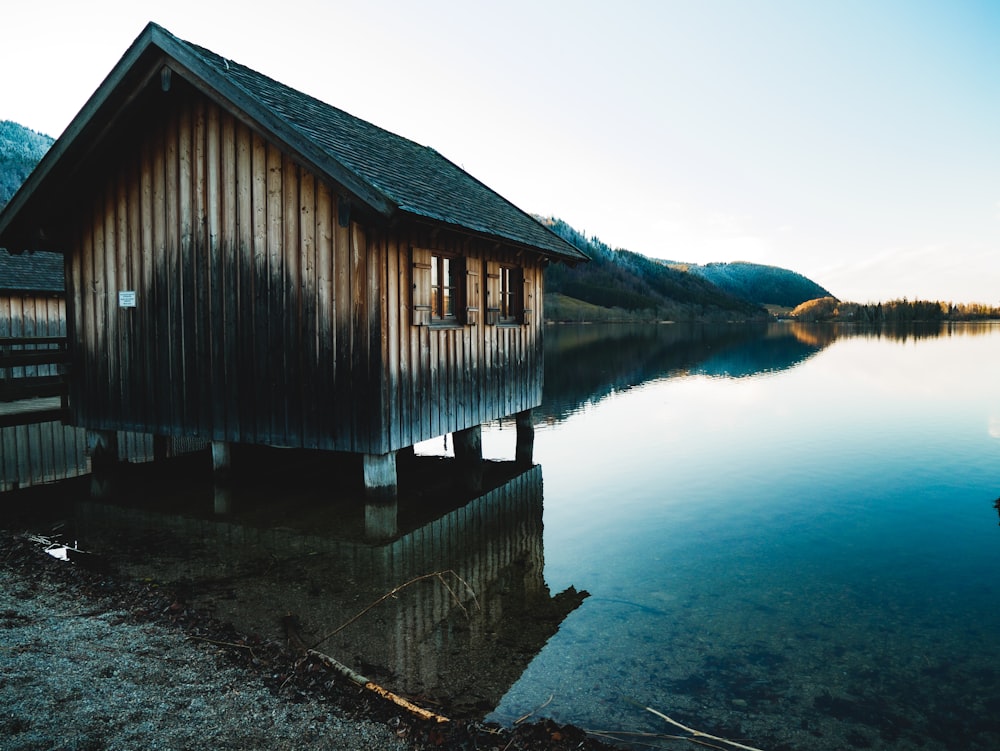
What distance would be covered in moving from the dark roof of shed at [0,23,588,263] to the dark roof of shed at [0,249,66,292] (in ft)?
33.2

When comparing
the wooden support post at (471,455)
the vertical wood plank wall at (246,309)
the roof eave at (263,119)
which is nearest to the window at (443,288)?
the vertical wood plank wall at (246,309)

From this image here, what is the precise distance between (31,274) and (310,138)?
17705 millimetres

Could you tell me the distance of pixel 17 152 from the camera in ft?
375

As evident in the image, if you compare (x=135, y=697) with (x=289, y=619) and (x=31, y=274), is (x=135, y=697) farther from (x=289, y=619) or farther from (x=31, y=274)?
(x=31, y=274)

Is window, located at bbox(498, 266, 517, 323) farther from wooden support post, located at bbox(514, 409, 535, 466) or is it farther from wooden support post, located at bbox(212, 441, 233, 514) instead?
wooden support post, located at bbox(212, 441, 233, 514)

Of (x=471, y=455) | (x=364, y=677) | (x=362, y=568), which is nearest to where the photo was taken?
(x=364, y=677)

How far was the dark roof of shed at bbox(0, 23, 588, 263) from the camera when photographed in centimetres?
896

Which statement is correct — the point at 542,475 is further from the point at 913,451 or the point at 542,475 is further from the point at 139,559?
the point at 913,451

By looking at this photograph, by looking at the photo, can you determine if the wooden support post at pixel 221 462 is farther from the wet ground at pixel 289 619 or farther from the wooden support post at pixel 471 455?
the wooden support post at pixel 471 455

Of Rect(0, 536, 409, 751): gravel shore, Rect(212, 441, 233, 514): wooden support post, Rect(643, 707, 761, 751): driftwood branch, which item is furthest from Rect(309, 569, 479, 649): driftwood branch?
Rect(212, 441, 233, 514): wooden support post

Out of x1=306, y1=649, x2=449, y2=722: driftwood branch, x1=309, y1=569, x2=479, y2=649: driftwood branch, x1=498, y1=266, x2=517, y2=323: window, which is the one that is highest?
x1=498, y1=266, x2=517, y2=323: window

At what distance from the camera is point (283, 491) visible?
468 inches

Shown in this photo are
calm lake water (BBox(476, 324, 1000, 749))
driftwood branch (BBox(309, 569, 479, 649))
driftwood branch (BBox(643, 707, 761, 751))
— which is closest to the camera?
driftwood branch (BBox(643, 707, 761, 751))

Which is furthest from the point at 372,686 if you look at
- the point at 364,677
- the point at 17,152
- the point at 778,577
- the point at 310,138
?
the point at 17,152
